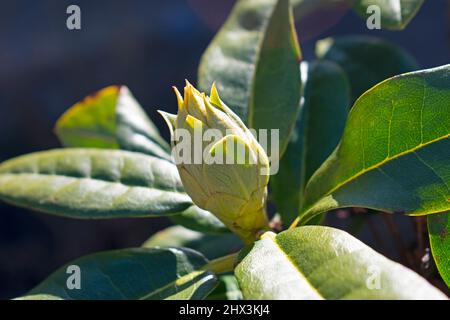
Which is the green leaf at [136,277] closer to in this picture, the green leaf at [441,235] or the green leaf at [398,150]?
the green leaf at [398,150]

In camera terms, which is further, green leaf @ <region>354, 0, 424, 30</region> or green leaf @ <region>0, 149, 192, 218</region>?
green leaf @ <region>0, 149, 192, 218</region>

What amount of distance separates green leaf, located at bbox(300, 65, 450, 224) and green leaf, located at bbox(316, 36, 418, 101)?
46cm

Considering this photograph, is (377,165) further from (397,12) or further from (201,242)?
(201,242)

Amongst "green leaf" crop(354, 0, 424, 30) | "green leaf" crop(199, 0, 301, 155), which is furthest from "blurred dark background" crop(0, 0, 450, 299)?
"green leaf" crop(354, 0, 424, 30)

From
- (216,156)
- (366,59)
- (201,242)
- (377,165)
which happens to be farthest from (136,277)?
(366,59)

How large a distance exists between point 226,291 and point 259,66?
0.39 metres

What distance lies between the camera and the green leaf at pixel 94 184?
97 centimetres

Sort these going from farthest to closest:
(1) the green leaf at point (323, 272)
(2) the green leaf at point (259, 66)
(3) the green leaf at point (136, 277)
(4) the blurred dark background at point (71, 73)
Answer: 1. (4) the blurred dark background at point (71, 73)
2. (2) the green leaf at point (259, 66)
3. (3) the green leaf at point (136, 277)
4. (1) the green leaf at point (323, 272)

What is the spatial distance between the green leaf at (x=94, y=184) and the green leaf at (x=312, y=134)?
22 cm

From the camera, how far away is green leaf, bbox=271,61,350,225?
1137 millimetres

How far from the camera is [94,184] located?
1.03 metres

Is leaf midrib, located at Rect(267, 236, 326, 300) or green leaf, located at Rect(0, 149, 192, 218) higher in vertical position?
green leaf, located at Rect(0, 149, 192, 218)

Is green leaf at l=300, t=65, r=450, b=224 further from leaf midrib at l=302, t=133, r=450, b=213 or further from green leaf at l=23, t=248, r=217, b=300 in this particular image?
green leaf at l=23, t=248, r=217, b=300

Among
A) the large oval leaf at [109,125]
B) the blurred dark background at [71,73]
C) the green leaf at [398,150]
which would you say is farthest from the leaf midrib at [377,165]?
the blurred dark background at [71,73]
